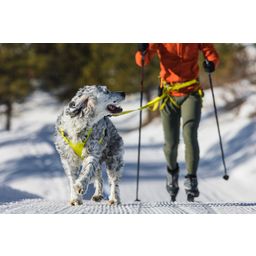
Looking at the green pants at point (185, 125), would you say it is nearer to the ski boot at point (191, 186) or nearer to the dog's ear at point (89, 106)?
the ski boot at point (191, 186)

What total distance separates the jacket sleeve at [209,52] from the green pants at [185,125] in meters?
0.32

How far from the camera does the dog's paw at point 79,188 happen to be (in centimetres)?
477

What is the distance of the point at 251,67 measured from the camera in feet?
29.8

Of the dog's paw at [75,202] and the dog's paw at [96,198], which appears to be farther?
the dog's paw at [96,198]

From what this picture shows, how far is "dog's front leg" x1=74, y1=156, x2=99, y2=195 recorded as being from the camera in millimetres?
4754

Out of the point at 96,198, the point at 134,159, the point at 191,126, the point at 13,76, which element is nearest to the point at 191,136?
the point at 191,126

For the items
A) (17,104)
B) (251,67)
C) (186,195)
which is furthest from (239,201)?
(251,67)

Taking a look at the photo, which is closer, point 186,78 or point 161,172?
point 186,78

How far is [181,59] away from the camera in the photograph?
5348mm

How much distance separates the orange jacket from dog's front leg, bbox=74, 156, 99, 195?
977 mm

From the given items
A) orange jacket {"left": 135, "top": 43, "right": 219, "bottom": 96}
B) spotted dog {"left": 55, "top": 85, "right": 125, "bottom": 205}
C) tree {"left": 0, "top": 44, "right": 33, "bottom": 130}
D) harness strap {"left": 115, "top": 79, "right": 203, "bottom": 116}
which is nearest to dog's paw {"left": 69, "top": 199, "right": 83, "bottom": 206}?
spotted dog {"left": 55, "top": 85, "right": 125, "bottom": 205}

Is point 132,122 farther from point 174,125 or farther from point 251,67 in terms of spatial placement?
point 251,67

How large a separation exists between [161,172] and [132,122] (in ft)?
2.26

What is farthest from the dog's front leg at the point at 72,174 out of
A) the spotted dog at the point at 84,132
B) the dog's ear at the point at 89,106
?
the dog's ear at the point at 89,106
